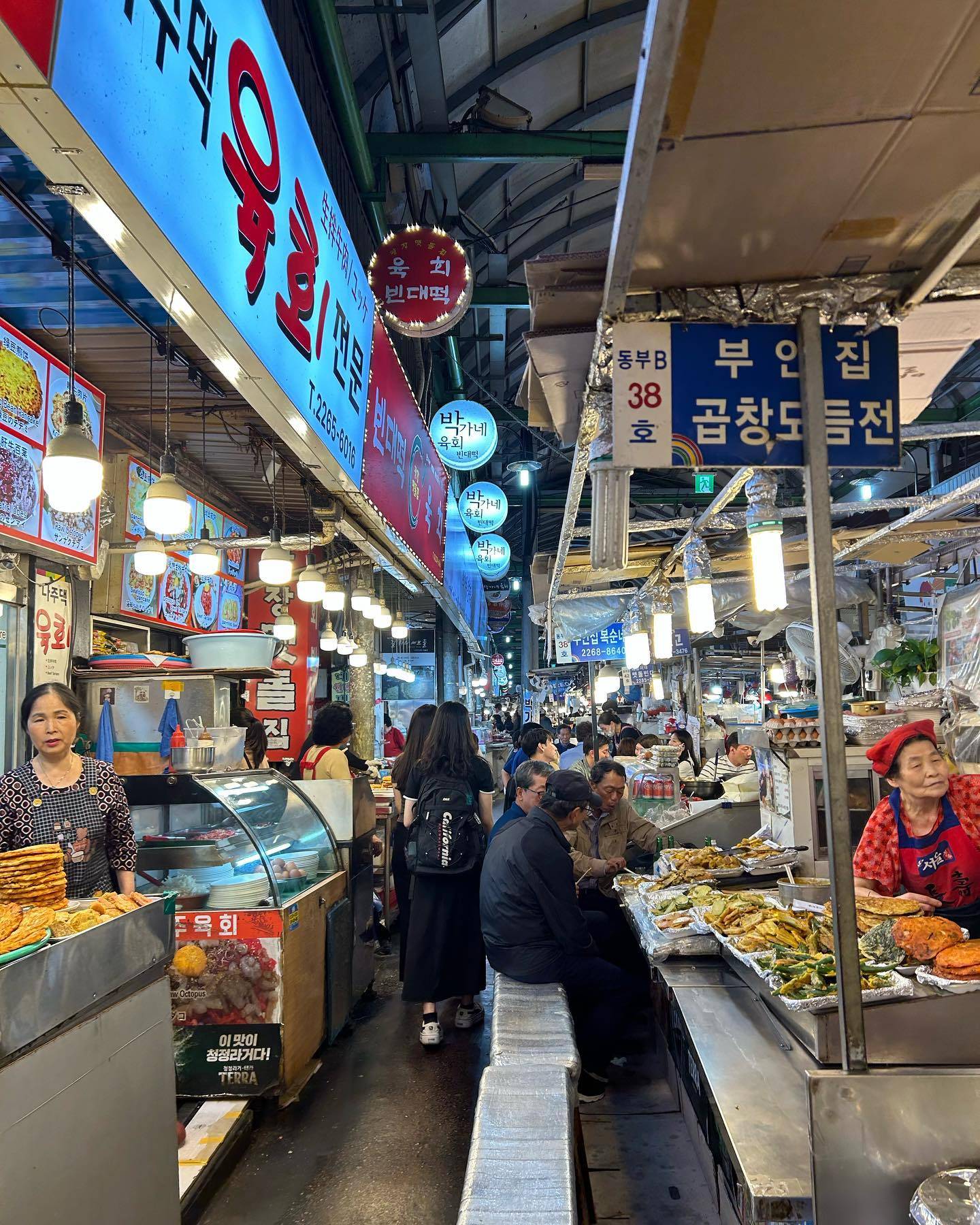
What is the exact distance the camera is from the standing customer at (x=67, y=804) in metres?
3.75

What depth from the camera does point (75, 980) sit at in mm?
2695

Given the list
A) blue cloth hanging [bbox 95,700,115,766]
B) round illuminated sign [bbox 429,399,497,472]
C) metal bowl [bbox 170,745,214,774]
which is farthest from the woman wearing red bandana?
round illuminated sign [bbox 429,399,497,472]

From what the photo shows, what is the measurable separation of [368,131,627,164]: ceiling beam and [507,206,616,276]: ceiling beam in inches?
130

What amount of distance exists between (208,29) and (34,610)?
4.65 m

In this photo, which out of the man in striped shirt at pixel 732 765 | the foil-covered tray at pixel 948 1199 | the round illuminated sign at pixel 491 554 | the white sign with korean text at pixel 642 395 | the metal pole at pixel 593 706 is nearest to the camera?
the foil-covered tray at pixel 948 1199

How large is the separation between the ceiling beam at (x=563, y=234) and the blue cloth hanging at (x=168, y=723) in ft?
23.6

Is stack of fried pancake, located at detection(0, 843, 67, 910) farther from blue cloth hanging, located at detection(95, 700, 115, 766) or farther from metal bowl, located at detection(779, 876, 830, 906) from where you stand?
blue cloth hanging, located at detection(95, 700, 115, 766)

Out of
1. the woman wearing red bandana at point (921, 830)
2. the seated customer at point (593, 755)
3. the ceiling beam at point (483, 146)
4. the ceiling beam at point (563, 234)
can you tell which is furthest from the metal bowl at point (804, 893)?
the ceiling beam at point (563, 234)

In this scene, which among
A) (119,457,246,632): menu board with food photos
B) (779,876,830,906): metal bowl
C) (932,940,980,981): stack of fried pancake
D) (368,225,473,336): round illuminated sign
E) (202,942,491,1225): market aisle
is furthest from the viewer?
(119,457,246,632): menu board with food photos

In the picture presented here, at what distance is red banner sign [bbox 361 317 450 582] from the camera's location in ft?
21.3

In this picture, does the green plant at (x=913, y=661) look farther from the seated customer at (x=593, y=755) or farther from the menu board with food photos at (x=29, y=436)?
the menu board with food photos at (x=29, y=436)

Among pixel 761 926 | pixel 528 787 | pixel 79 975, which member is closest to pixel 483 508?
pixel 528 787

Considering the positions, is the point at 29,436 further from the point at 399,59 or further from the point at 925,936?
the point at 925,936

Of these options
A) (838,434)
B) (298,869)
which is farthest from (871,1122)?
(298,869)
